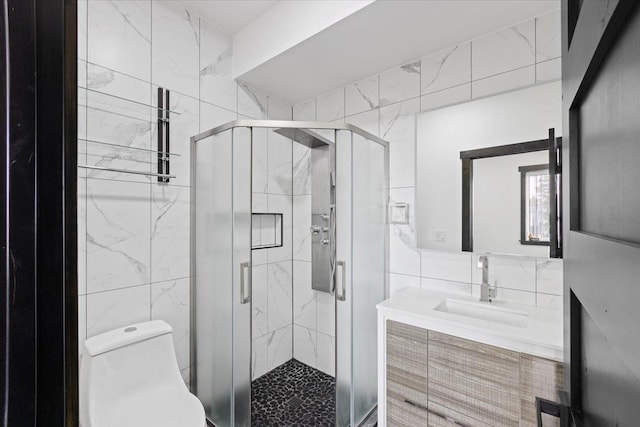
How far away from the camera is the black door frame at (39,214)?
0.26 m

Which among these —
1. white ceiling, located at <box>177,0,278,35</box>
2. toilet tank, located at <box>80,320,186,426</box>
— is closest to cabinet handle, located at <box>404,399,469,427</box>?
toilet tank, located at <box>80,320,186,426</box>

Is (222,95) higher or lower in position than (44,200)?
higher

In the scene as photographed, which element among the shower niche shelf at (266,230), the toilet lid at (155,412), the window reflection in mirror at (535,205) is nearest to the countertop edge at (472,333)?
the window reflection in mirror at (535,205)

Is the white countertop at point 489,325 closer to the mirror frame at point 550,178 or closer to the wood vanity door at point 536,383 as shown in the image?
the wood vanity door at point 536,383

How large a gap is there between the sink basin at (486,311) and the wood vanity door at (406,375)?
0.77ft

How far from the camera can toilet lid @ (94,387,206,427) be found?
1259 millimetres

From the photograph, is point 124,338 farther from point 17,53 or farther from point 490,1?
point 490,1

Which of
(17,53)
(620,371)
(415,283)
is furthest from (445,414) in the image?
(17,53)

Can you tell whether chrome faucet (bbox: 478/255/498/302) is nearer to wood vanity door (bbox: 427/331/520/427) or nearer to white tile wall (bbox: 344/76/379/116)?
wood vanity door (bbox: 427/331/520/427)

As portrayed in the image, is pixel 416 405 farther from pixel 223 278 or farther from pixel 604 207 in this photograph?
pixel 604 207

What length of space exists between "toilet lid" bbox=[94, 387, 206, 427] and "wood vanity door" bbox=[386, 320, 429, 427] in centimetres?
94

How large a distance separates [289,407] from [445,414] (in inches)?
39.6

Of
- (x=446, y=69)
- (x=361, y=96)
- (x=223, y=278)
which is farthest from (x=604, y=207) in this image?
(x=361, y=96)

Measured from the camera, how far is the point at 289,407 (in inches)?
73.9
